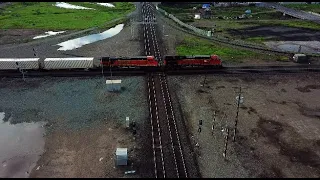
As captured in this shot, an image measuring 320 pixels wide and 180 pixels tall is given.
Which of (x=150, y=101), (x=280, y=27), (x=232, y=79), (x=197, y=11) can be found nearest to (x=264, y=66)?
(x=232, y=79)

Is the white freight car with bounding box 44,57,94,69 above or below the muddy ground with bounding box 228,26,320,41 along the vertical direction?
below

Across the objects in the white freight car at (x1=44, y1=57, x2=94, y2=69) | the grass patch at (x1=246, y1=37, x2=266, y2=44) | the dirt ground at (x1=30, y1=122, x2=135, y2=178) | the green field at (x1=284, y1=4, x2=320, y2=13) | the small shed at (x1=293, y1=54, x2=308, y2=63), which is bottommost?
the dirt ground at (x1=30, y1=122, x2=135, y2=178)

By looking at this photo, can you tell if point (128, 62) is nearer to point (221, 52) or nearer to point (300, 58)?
point (221, 52)

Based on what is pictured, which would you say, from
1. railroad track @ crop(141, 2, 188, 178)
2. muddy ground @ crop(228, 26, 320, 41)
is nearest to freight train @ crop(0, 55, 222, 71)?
railroad track @ crop(141, 2, 188, 178)

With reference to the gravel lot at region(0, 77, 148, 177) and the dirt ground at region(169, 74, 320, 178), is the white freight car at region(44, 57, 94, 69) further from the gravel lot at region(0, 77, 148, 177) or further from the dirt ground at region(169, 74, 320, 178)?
the dirt ground at region(169, 74, 320, 178)

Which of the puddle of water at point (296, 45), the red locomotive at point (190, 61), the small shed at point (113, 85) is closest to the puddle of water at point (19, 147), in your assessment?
the small shed at point (113, 85)
